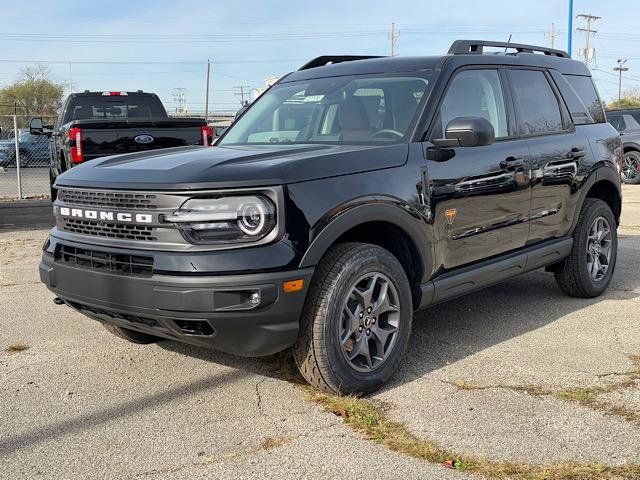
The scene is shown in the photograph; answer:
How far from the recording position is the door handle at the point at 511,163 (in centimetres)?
479

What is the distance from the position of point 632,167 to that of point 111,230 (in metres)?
17.4

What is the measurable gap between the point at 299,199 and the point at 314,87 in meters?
1.81

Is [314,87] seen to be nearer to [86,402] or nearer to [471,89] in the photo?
[471,89]

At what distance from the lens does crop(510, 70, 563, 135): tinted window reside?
5.23m

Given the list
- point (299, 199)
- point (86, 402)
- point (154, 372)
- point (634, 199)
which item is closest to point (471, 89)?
point (299, 199)

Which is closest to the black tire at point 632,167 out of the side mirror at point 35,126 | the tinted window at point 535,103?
the tinted window at point 535,103

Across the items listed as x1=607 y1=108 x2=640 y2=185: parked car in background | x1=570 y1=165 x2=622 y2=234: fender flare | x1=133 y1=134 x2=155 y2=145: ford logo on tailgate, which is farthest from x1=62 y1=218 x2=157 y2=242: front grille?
x1=607 y1=108 x2=640 y2=185: parked car in background

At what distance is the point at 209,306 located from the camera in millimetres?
3361

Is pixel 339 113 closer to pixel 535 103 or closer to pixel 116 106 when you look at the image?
pixel 535 103

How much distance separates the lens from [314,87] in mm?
5066

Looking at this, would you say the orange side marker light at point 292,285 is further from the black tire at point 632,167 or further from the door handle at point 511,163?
the black tire at point 632,167

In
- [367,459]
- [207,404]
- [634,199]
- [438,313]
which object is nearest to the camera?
[367,459]

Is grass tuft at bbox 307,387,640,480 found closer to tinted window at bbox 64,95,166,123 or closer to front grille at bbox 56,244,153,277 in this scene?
front grille at bbox 56,244,153,277

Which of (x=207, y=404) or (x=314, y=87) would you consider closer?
(x=207, y=404)
